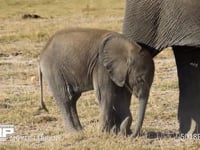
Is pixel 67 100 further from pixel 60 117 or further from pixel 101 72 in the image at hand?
pixel 60 117

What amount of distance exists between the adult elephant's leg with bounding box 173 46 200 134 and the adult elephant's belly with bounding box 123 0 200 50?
0.32m

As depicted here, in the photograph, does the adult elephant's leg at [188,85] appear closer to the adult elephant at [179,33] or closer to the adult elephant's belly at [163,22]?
the adult elephant at [179,33]

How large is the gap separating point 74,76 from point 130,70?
0.77 metres

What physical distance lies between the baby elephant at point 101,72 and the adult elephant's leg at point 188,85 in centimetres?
46

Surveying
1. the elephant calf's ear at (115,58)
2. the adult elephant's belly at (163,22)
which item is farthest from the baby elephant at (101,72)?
the adult elephant's belly at (163,22)

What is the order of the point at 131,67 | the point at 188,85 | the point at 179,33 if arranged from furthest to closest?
the point at 188,85
the point at 131,67
the point at 179,33

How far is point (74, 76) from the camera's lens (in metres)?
8.56

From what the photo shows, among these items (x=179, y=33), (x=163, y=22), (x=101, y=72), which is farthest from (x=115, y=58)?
(x=179, y=33)

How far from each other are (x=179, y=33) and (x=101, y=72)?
105 centimetres

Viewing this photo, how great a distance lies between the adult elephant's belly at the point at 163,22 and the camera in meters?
7.95

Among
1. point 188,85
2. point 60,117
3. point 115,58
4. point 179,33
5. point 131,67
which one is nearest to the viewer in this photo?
point 179,33

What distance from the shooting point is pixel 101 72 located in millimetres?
→ 8352

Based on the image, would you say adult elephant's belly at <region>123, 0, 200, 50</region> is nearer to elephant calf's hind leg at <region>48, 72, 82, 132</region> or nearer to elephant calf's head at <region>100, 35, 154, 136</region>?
elephant calf's head at <region>100, 35, 154, 136</region>

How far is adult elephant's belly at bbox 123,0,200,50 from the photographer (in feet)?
26.1
